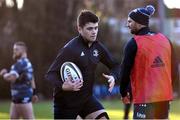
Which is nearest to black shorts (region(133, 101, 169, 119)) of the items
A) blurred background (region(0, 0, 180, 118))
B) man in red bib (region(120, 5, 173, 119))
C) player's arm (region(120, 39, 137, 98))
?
man in red bib (region(120, 5, 173, 119))

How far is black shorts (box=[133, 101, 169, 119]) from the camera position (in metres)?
8.09

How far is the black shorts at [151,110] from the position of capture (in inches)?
319

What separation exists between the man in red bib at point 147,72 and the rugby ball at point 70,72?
0.71 meters

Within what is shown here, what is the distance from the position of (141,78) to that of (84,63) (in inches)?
40.9

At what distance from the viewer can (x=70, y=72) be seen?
28.1ft

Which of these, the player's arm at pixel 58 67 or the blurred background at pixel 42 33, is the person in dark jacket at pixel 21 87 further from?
the blurred background at pixel 42 33

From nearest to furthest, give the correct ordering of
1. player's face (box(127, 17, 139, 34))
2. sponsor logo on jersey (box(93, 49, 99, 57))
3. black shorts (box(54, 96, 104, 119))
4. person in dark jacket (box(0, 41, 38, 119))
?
player's face (box(127, 17, 139, 34)), black shorts (box(54, 96, 104, 119)), sponsor logo on jersey (box(93, 49, 99, 57)), person in dark jacket (box(0, 41, 38, 119))

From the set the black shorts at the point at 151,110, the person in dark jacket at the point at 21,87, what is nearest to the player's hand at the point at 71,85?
the black shorts at the point at 151,110

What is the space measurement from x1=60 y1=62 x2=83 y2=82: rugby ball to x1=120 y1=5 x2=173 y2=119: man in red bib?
71cm

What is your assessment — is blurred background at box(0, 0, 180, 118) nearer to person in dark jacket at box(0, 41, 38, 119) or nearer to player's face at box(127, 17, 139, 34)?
person in dark jacket at box(0, 41, 38, 119)

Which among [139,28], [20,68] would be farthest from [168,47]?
[20,68]

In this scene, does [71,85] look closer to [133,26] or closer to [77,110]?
[77,110]

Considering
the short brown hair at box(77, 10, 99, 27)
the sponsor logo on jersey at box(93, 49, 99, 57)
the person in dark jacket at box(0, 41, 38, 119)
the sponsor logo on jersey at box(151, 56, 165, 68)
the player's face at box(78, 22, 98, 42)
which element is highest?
Answer: the short brown hair at box(77, 10, 99, 27)

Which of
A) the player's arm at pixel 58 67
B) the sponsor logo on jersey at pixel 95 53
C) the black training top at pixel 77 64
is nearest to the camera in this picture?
the player's arm at pixel 58 67
